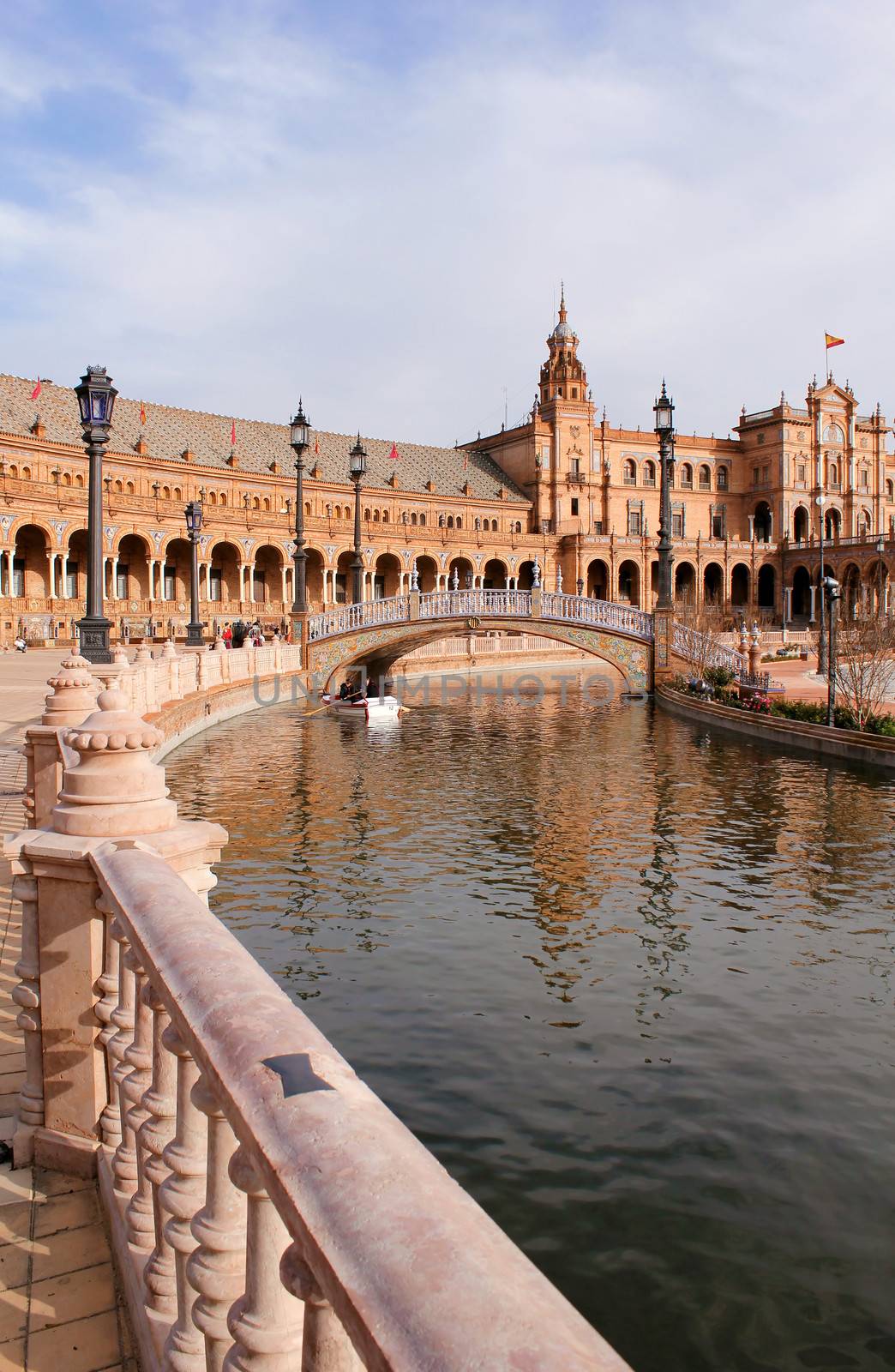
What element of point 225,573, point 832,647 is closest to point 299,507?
point 832,647

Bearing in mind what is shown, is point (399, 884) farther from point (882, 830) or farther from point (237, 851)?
point (882, 830)

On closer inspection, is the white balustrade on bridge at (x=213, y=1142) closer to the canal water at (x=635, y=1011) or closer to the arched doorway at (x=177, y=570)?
the canal water at (x=635, y=1011)

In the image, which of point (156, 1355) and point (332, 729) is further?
point (332, 729)

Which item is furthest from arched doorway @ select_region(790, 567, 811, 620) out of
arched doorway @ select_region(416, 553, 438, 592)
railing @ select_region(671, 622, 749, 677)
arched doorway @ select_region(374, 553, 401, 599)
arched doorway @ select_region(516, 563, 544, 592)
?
railing @ select_region(671, 622, 749, 677)

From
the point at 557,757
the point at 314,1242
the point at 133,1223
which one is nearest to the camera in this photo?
the point at 314,1242

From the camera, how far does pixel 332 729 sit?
1026 inches

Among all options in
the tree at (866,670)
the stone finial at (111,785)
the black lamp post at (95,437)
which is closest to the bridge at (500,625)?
the tree at (866,670)

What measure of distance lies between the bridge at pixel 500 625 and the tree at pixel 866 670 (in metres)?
9.99

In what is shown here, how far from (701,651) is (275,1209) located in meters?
33.1

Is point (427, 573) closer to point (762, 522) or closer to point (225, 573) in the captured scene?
point (225, 573)

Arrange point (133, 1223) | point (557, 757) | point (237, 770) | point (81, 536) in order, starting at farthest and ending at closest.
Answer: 1. point (81, 536)
2. point (557, 757)
3. point (237, 770)
4. point (133, 1223)

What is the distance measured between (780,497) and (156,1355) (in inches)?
3571

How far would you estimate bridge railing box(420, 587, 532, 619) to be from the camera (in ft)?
113

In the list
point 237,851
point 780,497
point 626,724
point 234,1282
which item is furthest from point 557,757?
point 780,497
